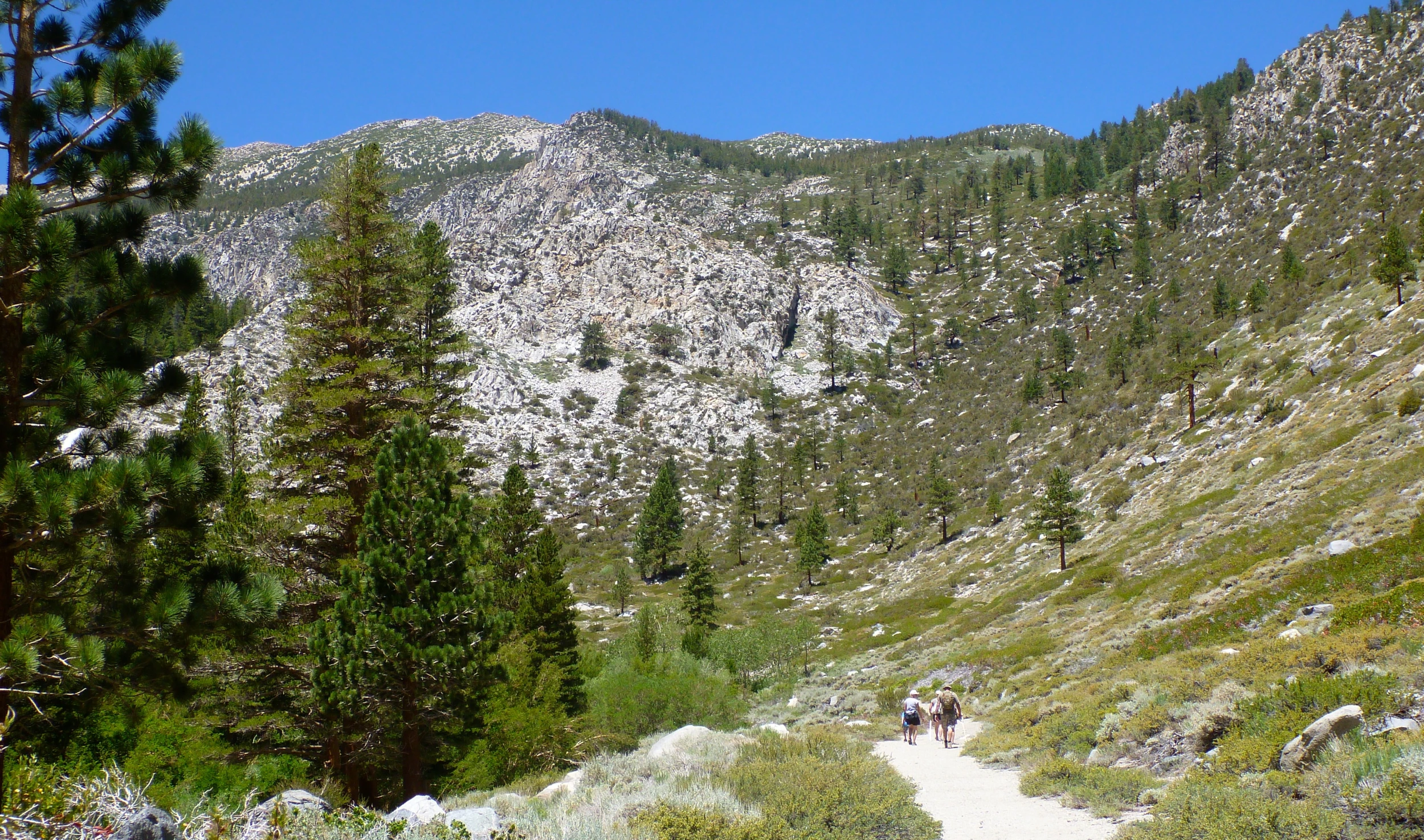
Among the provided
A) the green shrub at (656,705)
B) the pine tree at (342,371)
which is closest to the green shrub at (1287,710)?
the green shrub at (656,705)

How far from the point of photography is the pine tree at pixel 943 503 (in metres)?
59.8

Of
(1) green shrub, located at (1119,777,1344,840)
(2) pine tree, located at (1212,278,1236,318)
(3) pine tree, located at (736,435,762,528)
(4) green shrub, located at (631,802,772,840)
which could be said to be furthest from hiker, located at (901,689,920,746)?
(2) pine tree, located at (1212,278,1236,318)

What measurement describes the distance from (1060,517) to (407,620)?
127 ft

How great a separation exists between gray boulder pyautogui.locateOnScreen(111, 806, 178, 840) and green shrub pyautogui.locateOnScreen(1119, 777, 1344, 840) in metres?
8.69

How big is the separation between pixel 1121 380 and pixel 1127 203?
220ft

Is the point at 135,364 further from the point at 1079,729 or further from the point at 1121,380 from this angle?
the point at 1121,380

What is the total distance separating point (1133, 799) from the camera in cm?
Answer: 926

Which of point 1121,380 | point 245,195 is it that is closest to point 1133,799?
point 1121,380

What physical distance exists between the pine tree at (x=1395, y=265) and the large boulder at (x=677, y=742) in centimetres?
4633

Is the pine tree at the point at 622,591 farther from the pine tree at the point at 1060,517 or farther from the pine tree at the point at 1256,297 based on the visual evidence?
the pine tree at the point at 1256,297

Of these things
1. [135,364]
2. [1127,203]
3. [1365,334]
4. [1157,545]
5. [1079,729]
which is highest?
[1127,203]

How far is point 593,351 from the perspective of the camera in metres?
105

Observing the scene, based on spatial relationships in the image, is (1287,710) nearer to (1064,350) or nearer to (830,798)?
(830,798)

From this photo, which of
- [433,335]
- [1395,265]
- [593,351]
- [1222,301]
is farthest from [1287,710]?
[593,351]
